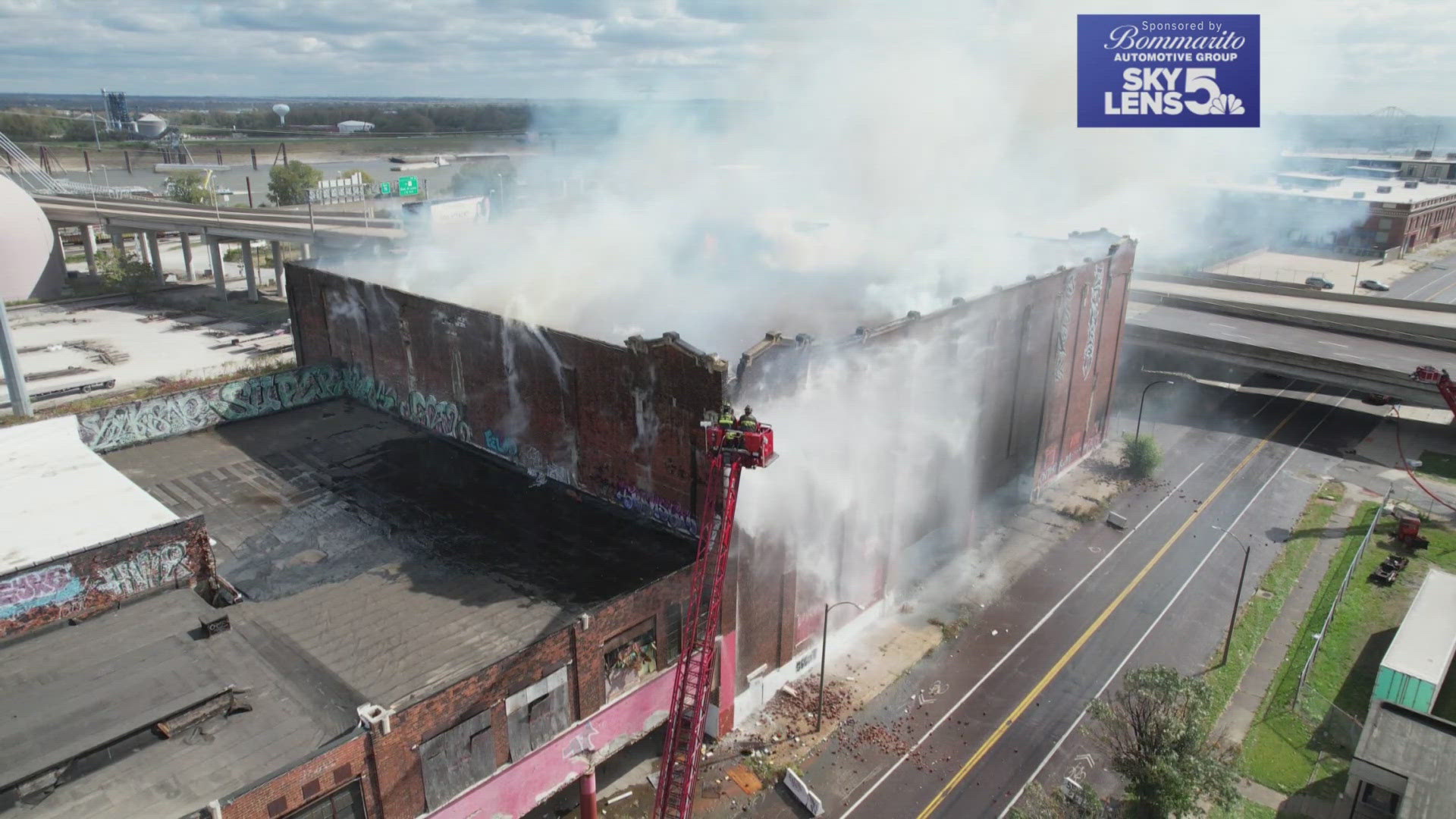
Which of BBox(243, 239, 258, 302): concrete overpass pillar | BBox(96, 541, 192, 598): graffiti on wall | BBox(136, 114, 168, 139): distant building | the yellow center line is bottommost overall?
the yellow center line

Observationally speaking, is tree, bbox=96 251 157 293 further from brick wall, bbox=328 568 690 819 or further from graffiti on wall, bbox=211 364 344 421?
brick wall, bbox=328 568 690 819

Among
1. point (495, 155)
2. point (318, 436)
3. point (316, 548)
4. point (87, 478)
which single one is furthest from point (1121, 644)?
point (495, 155)

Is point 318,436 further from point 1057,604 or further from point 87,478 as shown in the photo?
point 1057,604

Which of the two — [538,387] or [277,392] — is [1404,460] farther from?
[277,392]

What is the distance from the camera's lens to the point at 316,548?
21.9m

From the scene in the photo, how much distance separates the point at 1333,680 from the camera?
24.5 meters

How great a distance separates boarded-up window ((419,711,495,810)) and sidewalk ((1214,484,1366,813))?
58.0ft

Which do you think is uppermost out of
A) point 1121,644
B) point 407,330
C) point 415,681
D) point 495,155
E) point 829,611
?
point 495,155

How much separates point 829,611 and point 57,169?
159m

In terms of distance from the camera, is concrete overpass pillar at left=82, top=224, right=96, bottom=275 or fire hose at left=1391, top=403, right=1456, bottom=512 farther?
concrete overpass pillar at left=82, top=224, right=96, bottom=275

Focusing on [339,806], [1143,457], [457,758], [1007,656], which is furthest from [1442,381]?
[339,806]

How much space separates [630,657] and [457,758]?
445 cm

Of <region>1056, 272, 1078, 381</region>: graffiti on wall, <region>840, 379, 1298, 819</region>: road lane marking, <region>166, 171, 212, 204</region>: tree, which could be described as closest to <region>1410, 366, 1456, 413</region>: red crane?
<region>840, 379, 1298, 819</region>: road lane marking

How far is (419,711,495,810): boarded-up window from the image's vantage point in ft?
52.7
